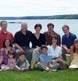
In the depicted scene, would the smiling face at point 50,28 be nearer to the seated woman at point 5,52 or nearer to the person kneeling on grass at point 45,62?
the person kneeling on grass at point 45,62

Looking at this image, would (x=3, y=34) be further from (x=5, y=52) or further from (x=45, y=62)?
(x=45, y=62)

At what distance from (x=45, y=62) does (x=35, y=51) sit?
0.52 m

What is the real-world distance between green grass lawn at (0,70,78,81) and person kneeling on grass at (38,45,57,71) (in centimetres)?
27

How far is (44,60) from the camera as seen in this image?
10805 millimetres

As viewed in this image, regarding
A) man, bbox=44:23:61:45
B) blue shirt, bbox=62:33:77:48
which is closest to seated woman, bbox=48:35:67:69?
man, bbox=44:23:61:45

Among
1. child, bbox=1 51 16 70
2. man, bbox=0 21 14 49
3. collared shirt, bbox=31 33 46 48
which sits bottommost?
child, bbox=1 51 16 70

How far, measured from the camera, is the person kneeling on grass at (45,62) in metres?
10.7

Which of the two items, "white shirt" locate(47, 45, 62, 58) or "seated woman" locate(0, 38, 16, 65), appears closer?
"seated woman" locate(0, 38, 16, 65)

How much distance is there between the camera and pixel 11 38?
1138cm

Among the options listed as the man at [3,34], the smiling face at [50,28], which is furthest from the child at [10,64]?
the smiling face at [50,28]

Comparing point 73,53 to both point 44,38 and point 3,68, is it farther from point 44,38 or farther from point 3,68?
point 3,68

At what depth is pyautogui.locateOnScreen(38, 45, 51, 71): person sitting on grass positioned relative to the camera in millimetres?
10688

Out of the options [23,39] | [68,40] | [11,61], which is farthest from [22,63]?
[68,40]

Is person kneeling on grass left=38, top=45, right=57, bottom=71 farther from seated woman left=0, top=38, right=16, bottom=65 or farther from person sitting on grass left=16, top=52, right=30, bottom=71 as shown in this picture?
seated woman left=0, top=38, right=16, bottom=65
